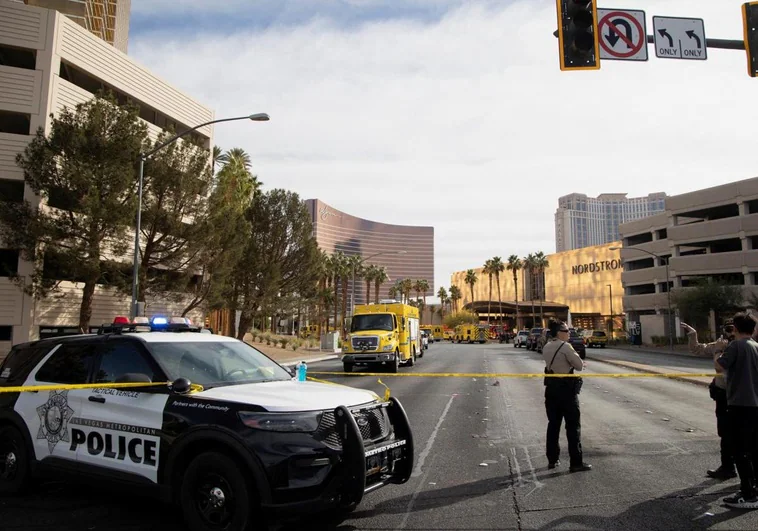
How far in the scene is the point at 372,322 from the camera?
24.7m

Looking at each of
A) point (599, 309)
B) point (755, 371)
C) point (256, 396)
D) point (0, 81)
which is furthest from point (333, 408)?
point (599, 309)

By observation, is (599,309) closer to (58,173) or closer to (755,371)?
(58,173)

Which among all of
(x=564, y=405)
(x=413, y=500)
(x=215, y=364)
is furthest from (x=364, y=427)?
(x=564, y=405)

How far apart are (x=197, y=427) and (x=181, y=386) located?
404 millimetres

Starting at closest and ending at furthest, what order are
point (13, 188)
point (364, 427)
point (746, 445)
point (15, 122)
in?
point (364, 427), point (746, 445), point (13, 188), point (15, 122)

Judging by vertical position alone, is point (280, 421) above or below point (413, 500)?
above

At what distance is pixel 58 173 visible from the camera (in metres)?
26.2

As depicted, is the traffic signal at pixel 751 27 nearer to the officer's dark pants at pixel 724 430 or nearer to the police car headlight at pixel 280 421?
the officer's dark pants at pixel 724 430

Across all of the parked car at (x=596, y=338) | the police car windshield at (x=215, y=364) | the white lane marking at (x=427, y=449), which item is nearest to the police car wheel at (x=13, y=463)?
the police car windshield at (x=215, y=364)

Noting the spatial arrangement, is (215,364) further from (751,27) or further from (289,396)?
(751,27)

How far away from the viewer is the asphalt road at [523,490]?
5145 mm

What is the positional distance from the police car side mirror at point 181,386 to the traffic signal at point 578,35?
21.5ft

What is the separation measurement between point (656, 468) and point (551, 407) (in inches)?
55.6

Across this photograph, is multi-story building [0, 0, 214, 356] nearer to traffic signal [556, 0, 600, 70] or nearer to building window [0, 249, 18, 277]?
building window [0, 249, 18, 277]
